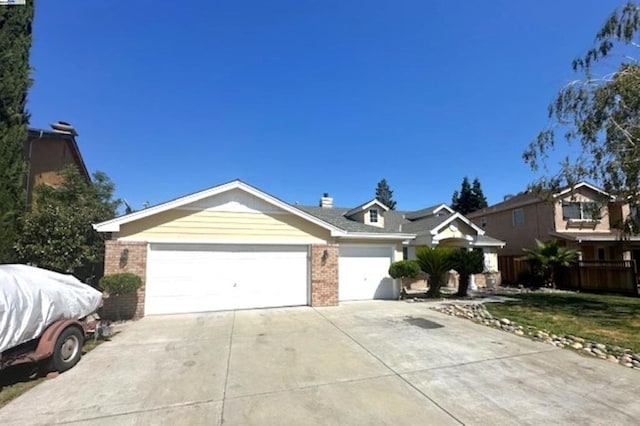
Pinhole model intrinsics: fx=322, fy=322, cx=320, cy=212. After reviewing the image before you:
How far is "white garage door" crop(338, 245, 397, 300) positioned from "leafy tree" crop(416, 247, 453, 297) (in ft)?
5.59

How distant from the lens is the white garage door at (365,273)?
13.4m

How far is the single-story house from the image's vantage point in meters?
10.6

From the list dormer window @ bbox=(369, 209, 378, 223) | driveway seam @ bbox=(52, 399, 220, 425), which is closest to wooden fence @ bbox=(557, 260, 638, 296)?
dormer window @ bbox=(369, 209, 378, 223)

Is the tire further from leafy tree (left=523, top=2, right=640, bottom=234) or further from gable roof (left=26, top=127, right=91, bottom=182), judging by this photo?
leafy tree (left=523, top=2, right=640, bottom=234)

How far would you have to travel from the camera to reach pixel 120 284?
9.56 meters

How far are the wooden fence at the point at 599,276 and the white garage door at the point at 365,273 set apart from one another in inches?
467

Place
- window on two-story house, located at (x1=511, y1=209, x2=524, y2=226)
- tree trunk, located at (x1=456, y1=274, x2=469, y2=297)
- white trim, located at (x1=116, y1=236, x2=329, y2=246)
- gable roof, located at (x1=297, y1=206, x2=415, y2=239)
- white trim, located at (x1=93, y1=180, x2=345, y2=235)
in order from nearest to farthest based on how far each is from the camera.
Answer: white trim, located at (x1=93, y1=180, x2=345, y2=235) → white trim, located at (x1=116, y1=236, x2=329, y2=246) → gable roof, located at (x1=297, y1=206, x2=415, y2=239) → tree trunk, located at (x1=456, y1=274, x2=469, y2=297) → window on two-story house, located at (x1=511, y1=209, x2=524, y2=226)

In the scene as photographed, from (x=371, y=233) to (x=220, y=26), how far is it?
30.5 ft

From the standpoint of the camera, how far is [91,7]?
9.19 m

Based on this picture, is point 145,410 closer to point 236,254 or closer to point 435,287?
point 236,254

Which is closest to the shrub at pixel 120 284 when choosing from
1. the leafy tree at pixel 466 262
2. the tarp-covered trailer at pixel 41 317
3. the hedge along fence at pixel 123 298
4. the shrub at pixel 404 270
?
the hedge along fence at pixel 123 298

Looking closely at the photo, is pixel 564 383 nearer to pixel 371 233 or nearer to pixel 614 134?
pixel 371 233

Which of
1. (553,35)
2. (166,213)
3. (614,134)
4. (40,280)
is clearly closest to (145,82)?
(166,213)

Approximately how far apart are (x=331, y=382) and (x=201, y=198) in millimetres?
8205
